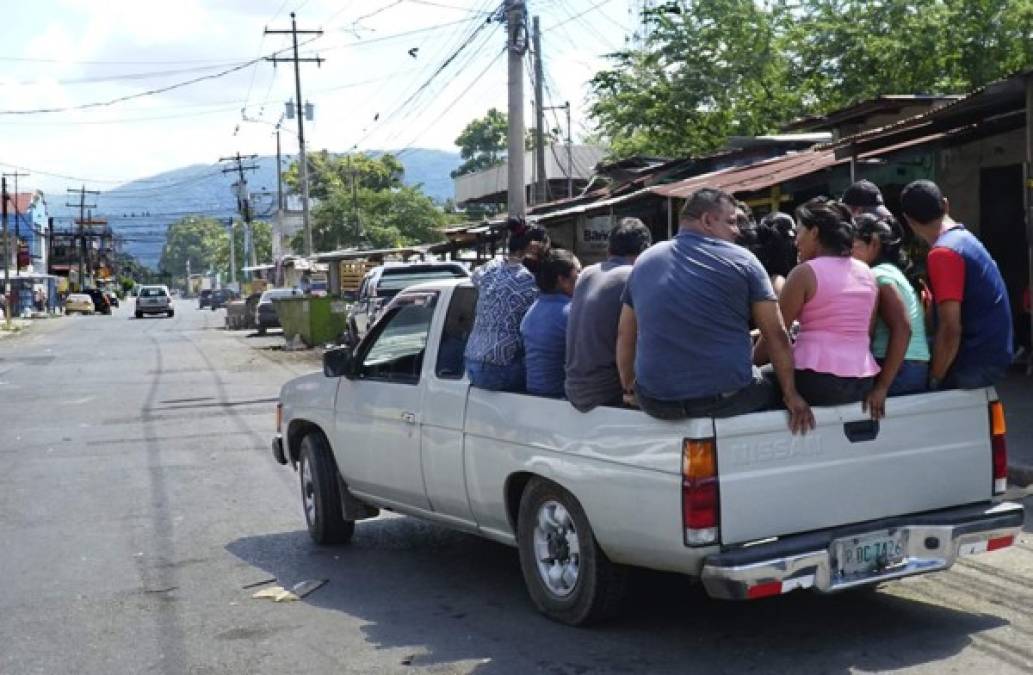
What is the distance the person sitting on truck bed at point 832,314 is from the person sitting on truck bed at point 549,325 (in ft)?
3.30

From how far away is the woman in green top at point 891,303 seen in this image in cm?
572

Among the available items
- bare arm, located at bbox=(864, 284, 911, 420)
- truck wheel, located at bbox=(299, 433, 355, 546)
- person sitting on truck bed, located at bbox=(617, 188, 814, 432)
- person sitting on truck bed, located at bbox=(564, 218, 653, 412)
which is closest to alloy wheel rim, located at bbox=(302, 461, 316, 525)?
truck wheel, located at bbox=(299, 433, 355, 546)

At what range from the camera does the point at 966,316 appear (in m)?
5.98

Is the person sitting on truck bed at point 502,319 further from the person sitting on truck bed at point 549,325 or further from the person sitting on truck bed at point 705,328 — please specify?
the person sitting on truck bed at point 705,328

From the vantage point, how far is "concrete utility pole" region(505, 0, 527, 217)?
19.6 meters

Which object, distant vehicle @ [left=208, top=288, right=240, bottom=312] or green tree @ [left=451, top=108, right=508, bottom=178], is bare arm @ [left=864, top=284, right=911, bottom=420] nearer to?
distant vehicle @ [left=208, top=288, right=240, bottom=312]

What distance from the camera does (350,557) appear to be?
25.3ft

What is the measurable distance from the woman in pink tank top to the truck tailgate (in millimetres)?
141

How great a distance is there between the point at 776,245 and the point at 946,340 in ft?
4.55

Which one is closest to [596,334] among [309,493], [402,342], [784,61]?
[402,342]

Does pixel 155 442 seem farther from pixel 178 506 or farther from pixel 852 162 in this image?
pixel 852 162

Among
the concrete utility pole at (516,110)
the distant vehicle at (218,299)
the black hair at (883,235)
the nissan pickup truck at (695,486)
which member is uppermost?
the concrete utility pole at (516,110)

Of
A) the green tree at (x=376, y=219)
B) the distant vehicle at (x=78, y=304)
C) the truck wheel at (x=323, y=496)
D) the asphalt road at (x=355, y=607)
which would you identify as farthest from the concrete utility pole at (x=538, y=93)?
the distant vehicle at (x=78, y=304)

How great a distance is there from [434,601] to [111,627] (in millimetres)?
1601
